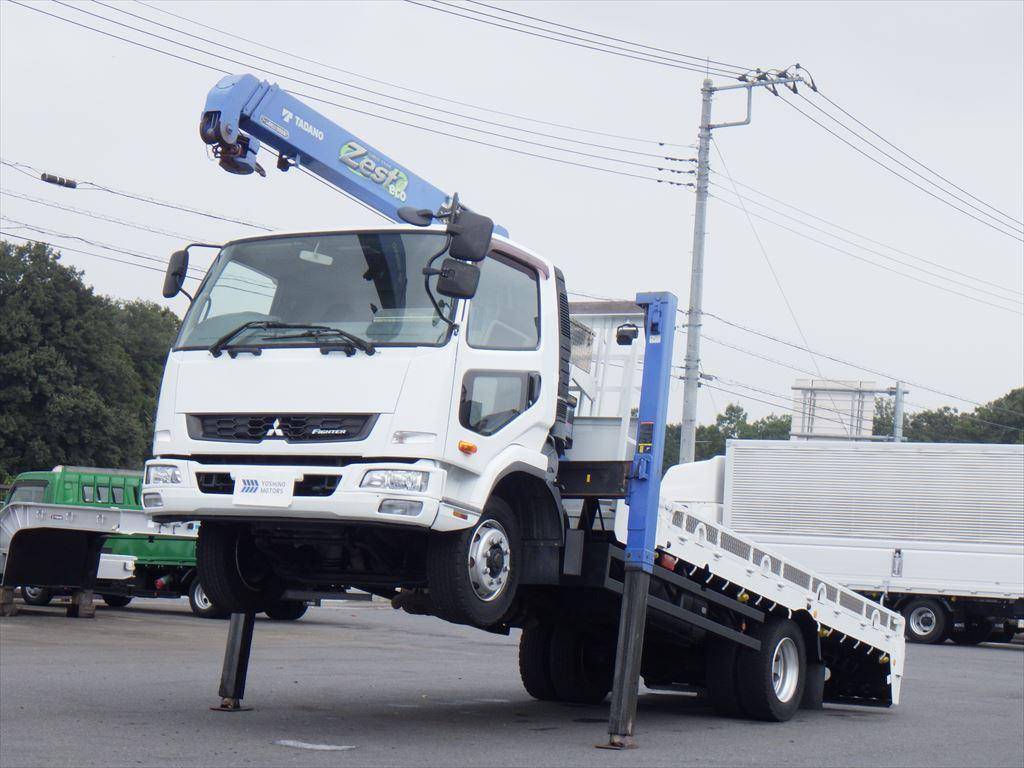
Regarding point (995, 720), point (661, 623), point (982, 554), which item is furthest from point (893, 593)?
point (661, 623)

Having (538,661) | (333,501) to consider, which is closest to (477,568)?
(333,501)

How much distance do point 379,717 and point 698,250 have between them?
20778 millimetres

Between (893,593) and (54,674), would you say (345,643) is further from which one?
(893,593)

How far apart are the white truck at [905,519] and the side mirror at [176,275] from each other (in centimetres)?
1997

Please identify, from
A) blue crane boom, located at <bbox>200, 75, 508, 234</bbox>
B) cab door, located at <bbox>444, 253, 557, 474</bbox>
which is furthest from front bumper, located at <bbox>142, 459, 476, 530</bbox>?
blue crane boom, located at <bbox>200, 75, 508, 234</bbox>

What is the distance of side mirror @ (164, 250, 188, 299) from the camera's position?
902cm

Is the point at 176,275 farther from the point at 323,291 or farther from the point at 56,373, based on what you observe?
the point at 56,373

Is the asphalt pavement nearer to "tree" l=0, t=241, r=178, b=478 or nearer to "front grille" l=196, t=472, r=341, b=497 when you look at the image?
"front grille" l=196, t=472, r=341, b=497

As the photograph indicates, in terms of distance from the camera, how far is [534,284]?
9.19 m

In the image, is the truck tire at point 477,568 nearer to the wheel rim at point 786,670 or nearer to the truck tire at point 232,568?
the truck tire at point 232,568

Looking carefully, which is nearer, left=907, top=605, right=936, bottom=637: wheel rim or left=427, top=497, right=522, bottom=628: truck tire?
left=427, top=497, right=522, bottom=628: truck tire

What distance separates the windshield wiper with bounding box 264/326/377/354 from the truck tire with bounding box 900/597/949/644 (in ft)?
65.9

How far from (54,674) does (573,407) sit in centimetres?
626

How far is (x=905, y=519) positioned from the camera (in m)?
26.4
